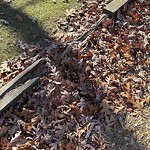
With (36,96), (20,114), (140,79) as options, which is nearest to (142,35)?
(140,79)

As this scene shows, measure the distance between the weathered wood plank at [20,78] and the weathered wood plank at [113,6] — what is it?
1.54 m

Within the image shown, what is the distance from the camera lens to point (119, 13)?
5086 mm

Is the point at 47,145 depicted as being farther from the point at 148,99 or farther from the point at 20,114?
the point at 148,99

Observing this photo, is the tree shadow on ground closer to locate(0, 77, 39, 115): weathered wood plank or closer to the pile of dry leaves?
the pile of dry leaves

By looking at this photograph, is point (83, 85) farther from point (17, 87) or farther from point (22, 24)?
point (22, 24)

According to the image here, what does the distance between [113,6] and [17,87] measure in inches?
89.6

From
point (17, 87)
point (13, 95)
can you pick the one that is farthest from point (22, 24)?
point (13, 95)

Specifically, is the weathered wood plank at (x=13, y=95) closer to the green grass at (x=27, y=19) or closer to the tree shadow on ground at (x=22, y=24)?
the green grass at (x=27, y=19)

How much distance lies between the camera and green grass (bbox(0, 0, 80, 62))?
4.48 meters

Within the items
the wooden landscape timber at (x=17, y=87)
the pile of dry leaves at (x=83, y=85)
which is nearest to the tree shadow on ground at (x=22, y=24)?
the pile of dry leaves at (x=83, y=85)

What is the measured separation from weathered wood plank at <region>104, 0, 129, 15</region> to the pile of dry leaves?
0.10m

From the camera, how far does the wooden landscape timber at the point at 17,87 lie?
3.64m

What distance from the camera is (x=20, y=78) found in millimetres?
3871

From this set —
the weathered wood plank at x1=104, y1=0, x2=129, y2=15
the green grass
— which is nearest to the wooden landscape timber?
the green grass
